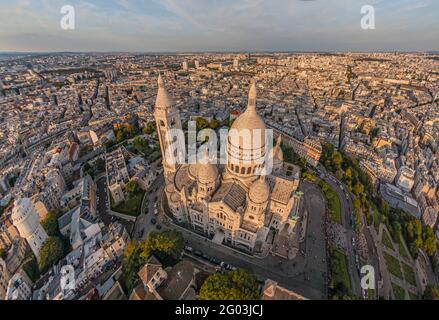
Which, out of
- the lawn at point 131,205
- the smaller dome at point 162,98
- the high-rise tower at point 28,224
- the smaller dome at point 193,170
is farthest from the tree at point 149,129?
the high-rise tower at point 28,224

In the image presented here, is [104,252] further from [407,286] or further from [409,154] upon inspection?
[409,154]

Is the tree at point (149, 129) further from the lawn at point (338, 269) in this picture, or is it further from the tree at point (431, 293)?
the tree at point (431, 293)

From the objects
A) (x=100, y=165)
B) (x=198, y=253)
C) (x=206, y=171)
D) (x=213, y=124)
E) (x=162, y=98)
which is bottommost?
(x=198, y=253)

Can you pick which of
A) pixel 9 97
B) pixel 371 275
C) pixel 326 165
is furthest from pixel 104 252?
pixel 9 97

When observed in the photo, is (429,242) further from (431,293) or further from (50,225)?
(50,225)

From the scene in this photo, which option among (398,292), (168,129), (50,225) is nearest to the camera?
(168,129)

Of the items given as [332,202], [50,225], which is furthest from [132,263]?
[332,202]

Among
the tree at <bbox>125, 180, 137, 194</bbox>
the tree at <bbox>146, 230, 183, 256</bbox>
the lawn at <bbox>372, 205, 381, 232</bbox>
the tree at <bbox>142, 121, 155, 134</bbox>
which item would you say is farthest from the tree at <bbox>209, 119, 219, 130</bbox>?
the lawn at <bbox>372, 205, 381, 232</bbox>
